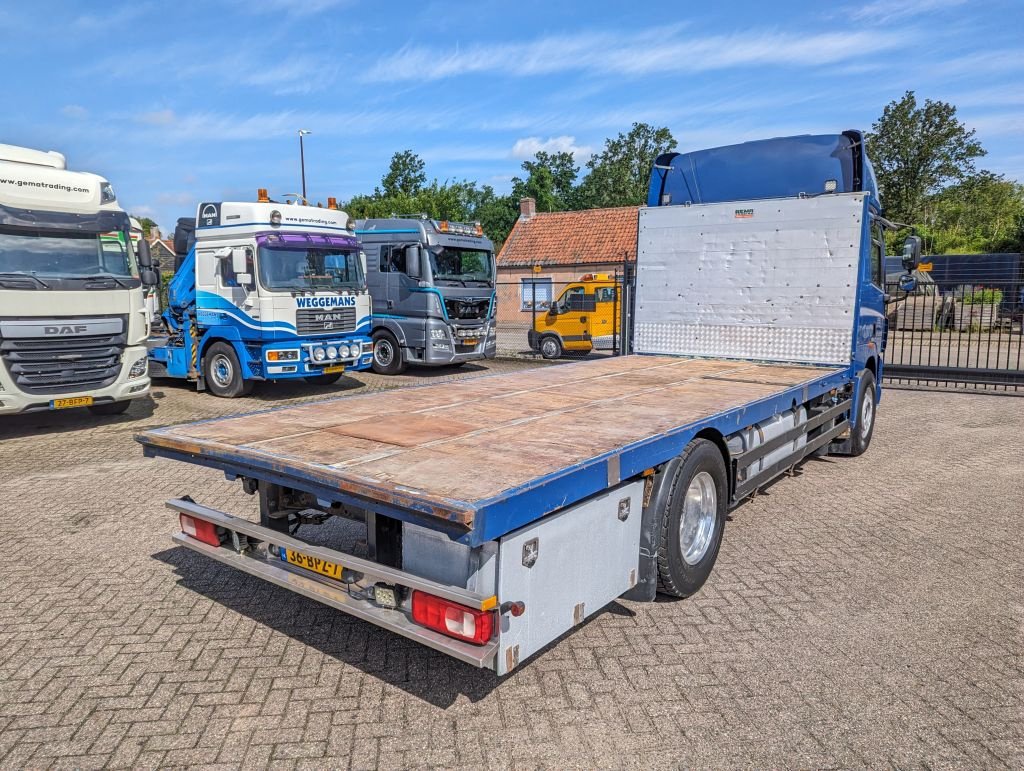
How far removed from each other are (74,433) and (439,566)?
27.6 feet

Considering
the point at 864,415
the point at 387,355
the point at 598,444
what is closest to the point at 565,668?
the point at 598,444

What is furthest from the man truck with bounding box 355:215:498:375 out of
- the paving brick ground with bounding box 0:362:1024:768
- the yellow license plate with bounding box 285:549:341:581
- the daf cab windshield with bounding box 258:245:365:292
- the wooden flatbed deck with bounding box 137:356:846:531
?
the yellow license plate with bounding box 285:549:341:581

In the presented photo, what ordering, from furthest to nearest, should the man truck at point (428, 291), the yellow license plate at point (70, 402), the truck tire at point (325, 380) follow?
the man truck at point (428, 291), the truck tire at point (325, 380), the yellow license plate at point (70, 402)

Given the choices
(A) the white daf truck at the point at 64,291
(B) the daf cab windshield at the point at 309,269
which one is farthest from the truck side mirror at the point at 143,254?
(B) the daf cab windshield at the point at 309,269

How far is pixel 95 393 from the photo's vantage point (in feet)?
29.8

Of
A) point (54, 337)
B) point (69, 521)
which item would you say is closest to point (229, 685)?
point (69, 521)

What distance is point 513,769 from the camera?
108 inches

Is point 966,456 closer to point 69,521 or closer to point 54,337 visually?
point 69,521

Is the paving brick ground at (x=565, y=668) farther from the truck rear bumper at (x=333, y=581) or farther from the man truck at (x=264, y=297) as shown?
the man truck at (x=264, y=297)

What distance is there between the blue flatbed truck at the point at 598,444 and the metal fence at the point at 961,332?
7.18ft

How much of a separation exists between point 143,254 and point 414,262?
5.56 metres

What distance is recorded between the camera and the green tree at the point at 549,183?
70500 mm

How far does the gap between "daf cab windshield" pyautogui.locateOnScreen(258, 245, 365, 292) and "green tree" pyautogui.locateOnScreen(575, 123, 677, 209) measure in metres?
57.4

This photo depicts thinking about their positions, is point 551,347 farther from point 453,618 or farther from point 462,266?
point 453,618
